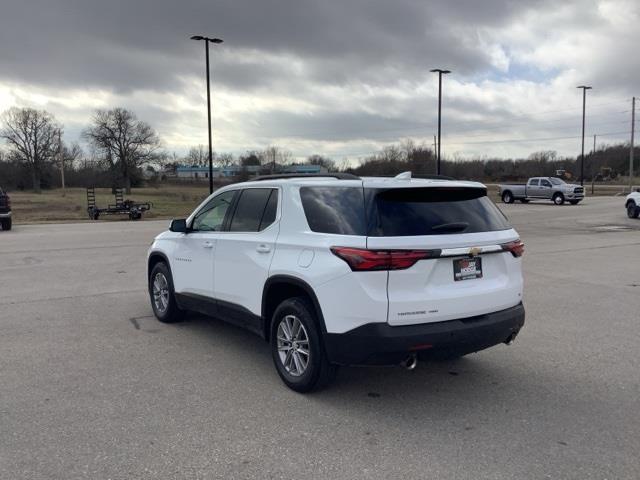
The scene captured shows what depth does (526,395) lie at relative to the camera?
4438 millimetres

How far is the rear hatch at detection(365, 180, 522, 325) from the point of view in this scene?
390 cm

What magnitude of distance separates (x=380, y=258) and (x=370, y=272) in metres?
0.12

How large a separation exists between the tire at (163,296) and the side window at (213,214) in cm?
83

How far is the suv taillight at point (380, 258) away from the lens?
151 inches

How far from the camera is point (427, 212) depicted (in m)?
4.16

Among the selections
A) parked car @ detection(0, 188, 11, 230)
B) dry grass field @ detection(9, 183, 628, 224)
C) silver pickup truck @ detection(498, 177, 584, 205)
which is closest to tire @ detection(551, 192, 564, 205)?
silver pickup truck @ detection(498, 177, 584, 205)

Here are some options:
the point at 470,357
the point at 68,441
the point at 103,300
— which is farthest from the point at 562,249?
the point at 68,441

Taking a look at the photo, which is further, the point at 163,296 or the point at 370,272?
the point at 163,296

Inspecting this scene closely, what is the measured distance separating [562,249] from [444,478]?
40.8 ft

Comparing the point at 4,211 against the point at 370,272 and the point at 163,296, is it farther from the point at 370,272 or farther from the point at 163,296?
the point at 370,272

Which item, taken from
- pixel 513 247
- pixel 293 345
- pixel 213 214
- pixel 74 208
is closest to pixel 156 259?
pixel 213 214

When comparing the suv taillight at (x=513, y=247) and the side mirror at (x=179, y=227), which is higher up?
the side mirror at (x=179, y=227)

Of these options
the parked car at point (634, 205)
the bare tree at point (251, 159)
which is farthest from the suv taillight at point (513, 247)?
the bare tree at point (251, 159)

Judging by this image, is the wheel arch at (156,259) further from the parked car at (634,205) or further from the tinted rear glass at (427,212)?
the parked car at (634,205)
